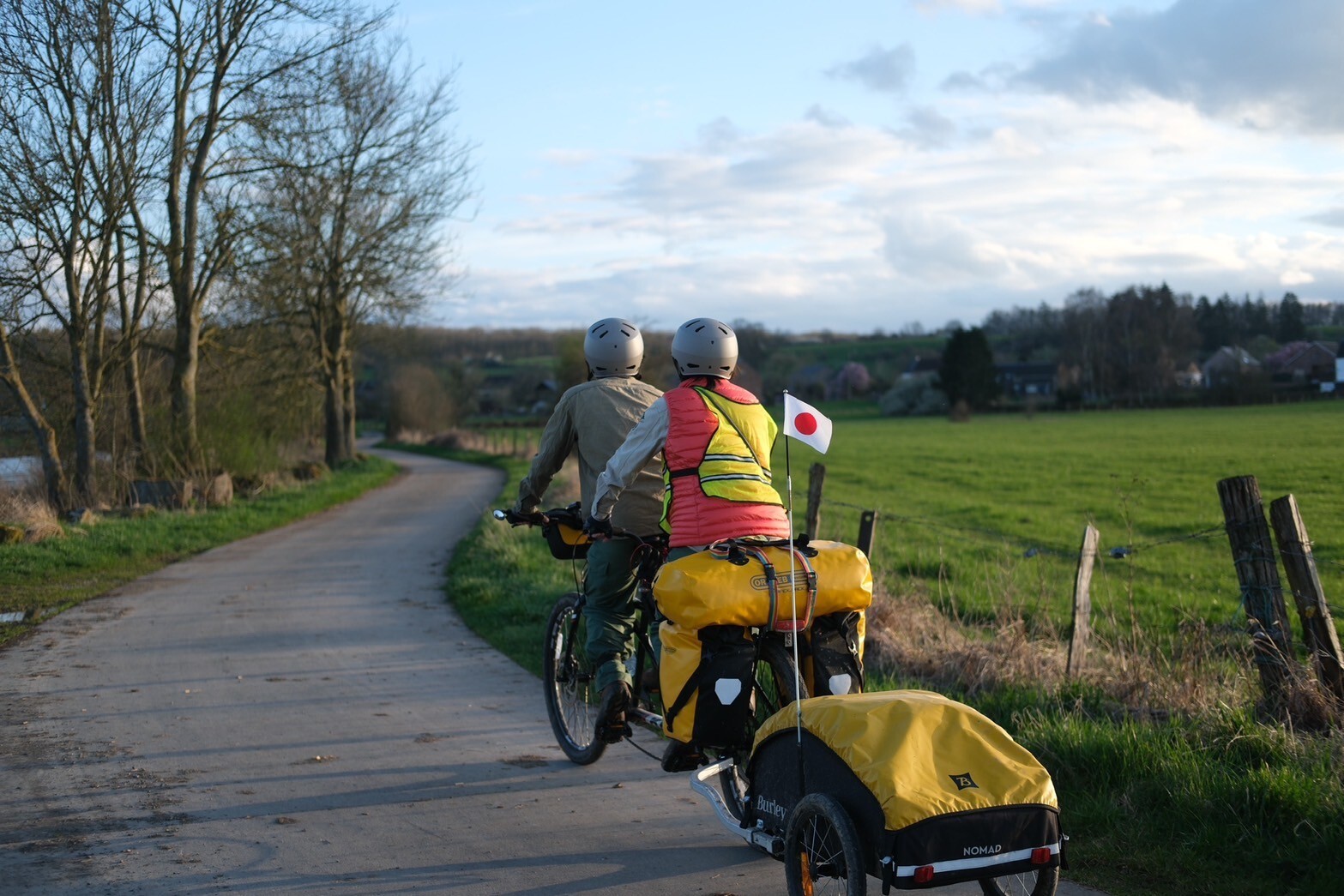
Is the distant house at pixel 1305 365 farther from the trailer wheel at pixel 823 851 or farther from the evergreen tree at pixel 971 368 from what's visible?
the trailer wheel at pixel 823 851

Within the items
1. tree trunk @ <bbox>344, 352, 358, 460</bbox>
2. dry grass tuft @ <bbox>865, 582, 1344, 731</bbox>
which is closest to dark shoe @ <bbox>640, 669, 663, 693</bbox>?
dry grass tuft @ <bbox>865, 582, 1344, 731</bbox>

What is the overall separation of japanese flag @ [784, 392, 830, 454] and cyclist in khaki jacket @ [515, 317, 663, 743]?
4.42 ft

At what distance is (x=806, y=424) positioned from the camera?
4.34 metres

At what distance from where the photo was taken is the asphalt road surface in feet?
15.0

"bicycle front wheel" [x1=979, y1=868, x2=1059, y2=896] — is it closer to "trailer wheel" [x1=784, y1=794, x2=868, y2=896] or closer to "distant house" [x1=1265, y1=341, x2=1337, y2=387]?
"trailer wheel" [x1=784, y1=794, x2=868, y2=896]

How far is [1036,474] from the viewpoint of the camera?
34438 millimetres

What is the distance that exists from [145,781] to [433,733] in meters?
1.55

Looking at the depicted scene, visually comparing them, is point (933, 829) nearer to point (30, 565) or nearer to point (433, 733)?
point (433, 733)

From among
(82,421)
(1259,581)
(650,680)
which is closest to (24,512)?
(82,421)

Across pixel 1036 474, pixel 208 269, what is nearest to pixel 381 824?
pixel 208 269

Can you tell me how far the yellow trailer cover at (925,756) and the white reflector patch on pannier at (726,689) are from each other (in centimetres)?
65

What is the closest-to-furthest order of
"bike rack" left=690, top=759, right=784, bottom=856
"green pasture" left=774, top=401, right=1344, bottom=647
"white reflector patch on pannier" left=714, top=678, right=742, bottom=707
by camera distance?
"bike rack" left=690, top=759, right=784, bottom=856 → "white reflector patch on pannier" left=714, top=678, right=742, bottom=707 → "green pasture" left=774, top=401, right=1344, bottom=647

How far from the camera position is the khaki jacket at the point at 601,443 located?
228 inches

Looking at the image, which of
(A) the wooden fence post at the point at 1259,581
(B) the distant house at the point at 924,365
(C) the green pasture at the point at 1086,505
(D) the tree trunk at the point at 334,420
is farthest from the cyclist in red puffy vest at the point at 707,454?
(B) the distant house at the point at 924,365
